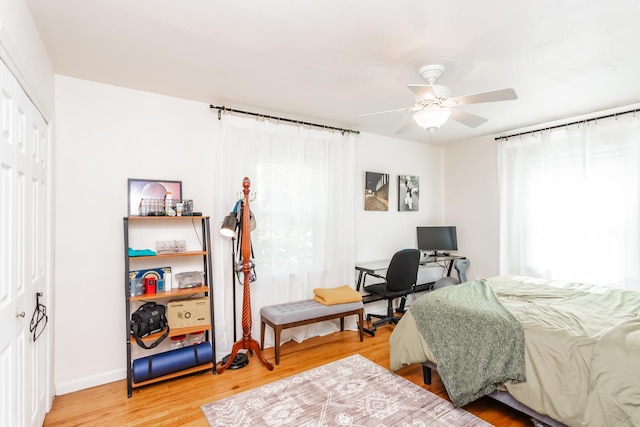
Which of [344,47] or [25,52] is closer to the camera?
[25,52]

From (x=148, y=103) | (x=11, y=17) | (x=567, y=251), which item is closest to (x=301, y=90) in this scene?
(x=148, y=103)

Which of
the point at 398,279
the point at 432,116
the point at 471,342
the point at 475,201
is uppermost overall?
the point at 432,116

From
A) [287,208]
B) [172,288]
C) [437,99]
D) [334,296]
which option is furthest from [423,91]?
[172,288]

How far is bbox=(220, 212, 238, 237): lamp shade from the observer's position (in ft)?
9.48

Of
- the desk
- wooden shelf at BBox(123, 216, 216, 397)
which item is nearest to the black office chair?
the desk

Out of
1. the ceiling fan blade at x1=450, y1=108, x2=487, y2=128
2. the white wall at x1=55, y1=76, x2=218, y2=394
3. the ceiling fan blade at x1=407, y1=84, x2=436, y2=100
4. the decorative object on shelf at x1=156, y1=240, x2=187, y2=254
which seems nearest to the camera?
the ceiling fan blade at x1=407, y1=84, x2=436, y2=100

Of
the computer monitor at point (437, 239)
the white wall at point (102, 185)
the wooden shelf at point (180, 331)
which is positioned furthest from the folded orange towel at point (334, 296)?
the computer monitor at point (437, 239)

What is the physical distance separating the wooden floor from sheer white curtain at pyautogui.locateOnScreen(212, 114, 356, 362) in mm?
447

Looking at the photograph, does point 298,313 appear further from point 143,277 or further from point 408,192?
point 408,192

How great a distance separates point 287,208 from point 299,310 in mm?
1093

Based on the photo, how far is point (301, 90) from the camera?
2.82 metres

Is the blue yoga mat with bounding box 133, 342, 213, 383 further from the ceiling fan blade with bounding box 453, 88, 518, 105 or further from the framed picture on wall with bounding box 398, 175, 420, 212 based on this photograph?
the framed picture on wall with bounding box 398, 175, 420, 212

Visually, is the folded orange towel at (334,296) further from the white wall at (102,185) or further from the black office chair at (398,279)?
the white wall at (102,185)

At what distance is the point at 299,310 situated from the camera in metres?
3.14
